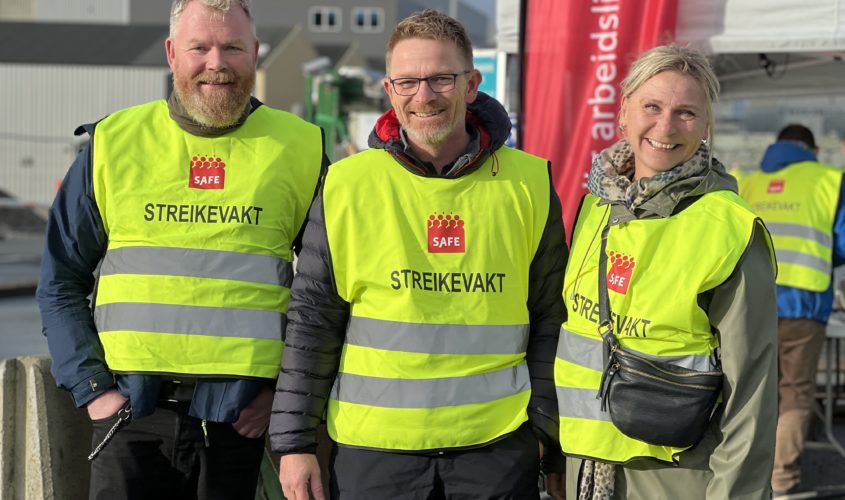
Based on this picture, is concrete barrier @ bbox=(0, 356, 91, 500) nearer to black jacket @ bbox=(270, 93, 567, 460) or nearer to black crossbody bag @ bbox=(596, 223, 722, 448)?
black jacket @ bbox=(270, 93, 567, 460)

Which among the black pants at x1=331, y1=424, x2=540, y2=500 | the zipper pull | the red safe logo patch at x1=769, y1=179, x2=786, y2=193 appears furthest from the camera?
the red safe logo patch at x1=769, y1=179, x2=786, y2=193

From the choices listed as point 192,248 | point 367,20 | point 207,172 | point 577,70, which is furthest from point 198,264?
point 367,20

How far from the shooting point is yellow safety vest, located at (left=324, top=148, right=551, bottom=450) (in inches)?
103

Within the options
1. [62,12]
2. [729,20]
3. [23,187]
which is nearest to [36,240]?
[23,187]

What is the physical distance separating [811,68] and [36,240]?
20427 mm

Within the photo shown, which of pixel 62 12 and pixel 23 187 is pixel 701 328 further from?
pixel 62 12

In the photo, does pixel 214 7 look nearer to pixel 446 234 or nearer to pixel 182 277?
pixel 182 277

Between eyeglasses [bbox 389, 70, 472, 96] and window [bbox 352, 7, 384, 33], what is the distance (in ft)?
201

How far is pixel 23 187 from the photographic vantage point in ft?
132

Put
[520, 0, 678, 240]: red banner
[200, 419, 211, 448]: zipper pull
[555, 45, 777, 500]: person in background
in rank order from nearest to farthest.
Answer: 1. [555, 45, 777, 500]: person in background
2. [200, 419, 211, 448]: zipper pull
3. [520, 0, 678, 240]: red banner

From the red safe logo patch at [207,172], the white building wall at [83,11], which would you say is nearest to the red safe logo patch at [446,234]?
the red safe logo patch at [207,172]

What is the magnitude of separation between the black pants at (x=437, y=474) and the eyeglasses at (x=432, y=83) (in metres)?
0.99

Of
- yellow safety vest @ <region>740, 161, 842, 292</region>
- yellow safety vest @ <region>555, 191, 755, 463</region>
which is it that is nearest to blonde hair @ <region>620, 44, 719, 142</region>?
yellow safety vest @ <region>555, 191, 755, 463</region>

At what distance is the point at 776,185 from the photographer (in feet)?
21.7
